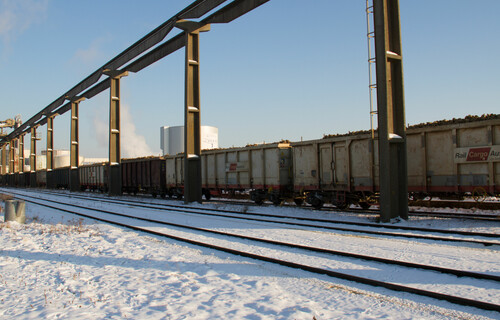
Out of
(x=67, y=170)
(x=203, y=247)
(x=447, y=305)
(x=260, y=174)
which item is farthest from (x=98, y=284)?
(x=67, y=170)

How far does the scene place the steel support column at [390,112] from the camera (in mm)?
12320

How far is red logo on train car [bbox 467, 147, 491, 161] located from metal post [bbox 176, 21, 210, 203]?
45.5 feet

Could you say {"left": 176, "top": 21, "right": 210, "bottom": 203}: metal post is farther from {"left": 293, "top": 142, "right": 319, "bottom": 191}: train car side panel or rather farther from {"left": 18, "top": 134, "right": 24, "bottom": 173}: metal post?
{"left": 18, "top": 134, "right": 24, "bottom": 173}: metal post

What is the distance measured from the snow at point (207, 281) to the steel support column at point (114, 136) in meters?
22.7

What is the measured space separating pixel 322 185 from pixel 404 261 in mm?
9549

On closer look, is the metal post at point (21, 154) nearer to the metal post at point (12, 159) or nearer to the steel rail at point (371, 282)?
the metal post at point (12, 159)

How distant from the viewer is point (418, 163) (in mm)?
13719

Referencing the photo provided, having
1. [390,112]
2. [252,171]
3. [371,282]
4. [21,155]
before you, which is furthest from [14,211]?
[21,155]

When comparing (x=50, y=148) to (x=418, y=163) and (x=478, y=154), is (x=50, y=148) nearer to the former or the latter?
(x=418, y=163)

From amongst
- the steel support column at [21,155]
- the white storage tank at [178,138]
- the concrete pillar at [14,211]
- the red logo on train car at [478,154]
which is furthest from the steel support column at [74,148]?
the red logo on train car at [478,154]

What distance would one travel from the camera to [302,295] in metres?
5.24

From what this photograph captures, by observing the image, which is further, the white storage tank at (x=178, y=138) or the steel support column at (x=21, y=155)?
the white storage tank at (x=178, y=138)

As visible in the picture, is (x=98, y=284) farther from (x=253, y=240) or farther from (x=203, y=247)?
(x=253, y=240)

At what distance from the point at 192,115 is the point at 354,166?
10.9 metres
